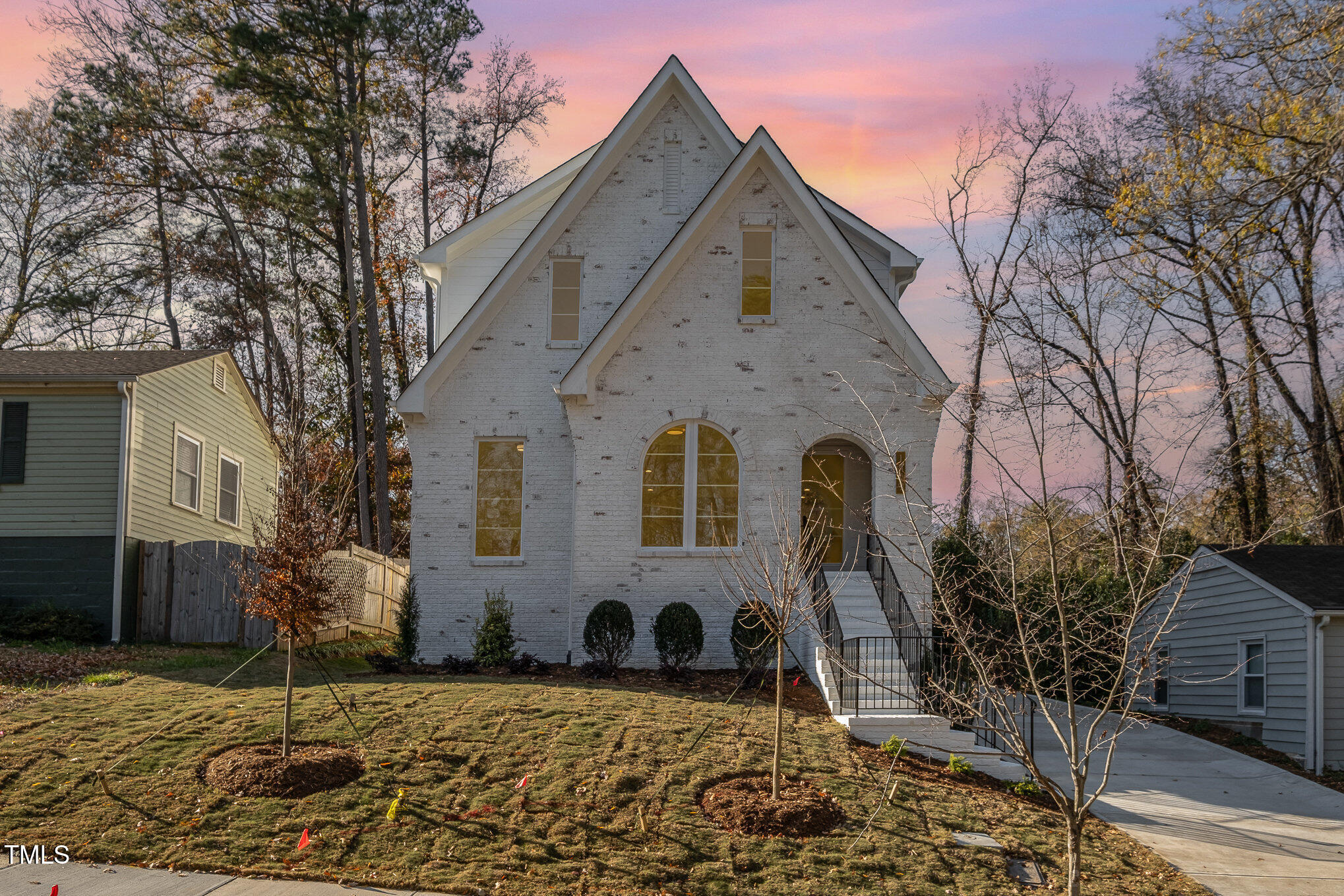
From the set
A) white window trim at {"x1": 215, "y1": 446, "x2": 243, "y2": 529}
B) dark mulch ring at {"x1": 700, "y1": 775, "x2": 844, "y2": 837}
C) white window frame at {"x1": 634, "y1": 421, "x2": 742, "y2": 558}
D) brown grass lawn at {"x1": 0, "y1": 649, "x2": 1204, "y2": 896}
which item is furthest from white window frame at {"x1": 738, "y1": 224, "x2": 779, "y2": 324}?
white window trim at {"x1": 215, "y1": 446, "x2": 243, "y2": 529}

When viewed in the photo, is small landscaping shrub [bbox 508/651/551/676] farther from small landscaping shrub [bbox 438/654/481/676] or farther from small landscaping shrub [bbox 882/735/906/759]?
small landscaping shrub [bbox 882/735/906/759]

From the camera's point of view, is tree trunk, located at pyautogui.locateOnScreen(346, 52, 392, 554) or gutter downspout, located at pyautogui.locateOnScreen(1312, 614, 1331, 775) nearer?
gutter downspout, located at pyautogui.locateOnScreen(1312, 614, 1331, 775)

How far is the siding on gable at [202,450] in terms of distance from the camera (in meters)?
19.2

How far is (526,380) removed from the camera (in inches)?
696

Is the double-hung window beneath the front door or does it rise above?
beneath

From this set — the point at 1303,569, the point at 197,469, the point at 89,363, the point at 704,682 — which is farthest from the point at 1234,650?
the point at 89,363

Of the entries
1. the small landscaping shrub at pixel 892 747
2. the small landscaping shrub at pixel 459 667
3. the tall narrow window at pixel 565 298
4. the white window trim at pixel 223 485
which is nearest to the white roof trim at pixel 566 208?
the tall narrow window at pixel 565 298

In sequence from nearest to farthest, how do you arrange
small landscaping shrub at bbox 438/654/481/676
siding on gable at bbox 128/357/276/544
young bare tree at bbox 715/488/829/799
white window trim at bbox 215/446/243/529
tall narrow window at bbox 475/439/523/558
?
young bare tree at bbox 715/488/829/799 < small landscaping shrub at bbox 438/654/481/676 < tall narrow window at bbox 475/439/523/558 < siding on gable at bbox 128/357/276/544 < white window trim at bbox 215/446/243/529

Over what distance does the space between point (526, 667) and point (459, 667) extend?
98cm

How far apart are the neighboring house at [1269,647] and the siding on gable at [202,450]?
16.1 m

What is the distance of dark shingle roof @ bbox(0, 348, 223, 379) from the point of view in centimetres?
1862

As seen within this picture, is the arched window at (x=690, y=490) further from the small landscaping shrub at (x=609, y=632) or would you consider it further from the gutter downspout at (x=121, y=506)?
the gutter downspout at (x=121, y=506)

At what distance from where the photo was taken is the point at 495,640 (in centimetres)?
1622

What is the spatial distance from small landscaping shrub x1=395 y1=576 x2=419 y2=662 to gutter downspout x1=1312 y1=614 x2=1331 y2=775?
1353 centimetres
